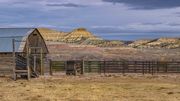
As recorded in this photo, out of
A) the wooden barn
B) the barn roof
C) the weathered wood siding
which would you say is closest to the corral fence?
the wooden barn

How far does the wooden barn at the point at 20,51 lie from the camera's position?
45406mm

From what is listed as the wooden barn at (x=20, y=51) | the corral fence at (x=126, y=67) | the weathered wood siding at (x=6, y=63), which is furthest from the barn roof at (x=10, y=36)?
the corral fence at (x=126, y=67)

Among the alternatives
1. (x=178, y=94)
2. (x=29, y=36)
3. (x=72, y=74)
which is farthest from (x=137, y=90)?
(x=29, y=36)

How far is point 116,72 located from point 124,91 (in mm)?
21307

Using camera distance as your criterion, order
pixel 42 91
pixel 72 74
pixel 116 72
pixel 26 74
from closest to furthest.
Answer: pixel 42 91 → pixel 26 74 → pixel 72 74 → pixel 116 72

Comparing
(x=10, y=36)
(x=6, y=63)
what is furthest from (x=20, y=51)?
(x=10, y=36)

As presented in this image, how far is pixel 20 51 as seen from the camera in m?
48.2

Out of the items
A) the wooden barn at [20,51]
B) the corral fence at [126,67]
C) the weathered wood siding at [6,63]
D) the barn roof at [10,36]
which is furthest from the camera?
the corral fence at [126,67]

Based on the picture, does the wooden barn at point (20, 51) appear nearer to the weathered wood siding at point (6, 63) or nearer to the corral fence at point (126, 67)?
the weathered wood siding at point (6, 63)

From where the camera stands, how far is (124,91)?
30.2 m

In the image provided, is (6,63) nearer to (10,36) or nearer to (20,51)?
(20,51)

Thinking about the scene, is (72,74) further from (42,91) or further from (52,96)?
(52,96)

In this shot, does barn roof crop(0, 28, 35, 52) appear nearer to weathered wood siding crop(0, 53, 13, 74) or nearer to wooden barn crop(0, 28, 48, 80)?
wooden barn crop(0, 28, 48, 80)

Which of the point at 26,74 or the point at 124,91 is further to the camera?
the point at 26,74
